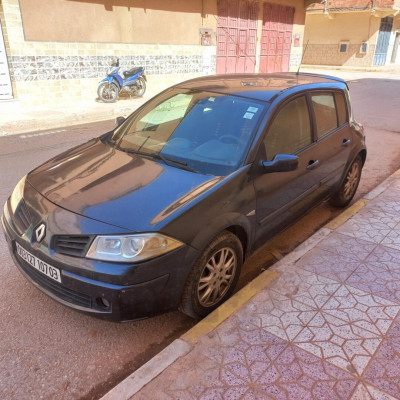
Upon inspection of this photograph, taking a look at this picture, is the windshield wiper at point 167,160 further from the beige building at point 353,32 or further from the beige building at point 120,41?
the beige building at point 353,32

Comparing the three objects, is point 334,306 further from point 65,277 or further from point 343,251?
point 65,277


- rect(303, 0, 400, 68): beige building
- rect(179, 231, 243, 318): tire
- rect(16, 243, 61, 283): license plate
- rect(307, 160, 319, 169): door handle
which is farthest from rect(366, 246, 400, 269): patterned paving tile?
rect(303, 0, 400, 68): beige building

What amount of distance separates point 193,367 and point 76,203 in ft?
4.22

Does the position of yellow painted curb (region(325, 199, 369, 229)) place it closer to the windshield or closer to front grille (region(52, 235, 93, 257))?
the windshield

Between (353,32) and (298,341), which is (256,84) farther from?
(353,32)

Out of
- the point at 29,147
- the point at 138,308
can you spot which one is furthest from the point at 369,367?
the point at 29,147

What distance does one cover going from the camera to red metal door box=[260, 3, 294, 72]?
61.0 feet

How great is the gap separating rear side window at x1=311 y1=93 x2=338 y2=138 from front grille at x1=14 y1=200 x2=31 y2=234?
2786 mm

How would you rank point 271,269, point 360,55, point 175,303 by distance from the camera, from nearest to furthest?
point 175,303 → point 271,269 → point 360,55

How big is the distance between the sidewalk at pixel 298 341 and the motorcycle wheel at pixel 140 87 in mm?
11005

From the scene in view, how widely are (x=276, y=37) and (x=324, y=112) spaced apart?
56.1 ft

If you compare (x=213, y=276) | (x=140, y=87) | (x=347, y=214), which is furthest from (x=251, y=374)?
(x=140, y=87)

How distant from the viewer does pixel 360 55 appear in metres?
29.2

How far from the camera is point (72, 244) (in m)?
2.45
